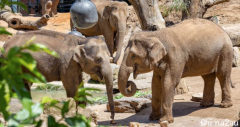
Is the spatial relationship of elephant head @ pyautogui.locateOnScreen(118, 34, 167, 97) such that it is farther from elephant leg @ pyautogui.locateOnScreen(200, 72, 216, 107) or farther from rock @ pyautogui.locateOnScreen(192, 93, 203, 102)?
rock @ pyautogui.locateOnScreen(192, 93, 203, 102)

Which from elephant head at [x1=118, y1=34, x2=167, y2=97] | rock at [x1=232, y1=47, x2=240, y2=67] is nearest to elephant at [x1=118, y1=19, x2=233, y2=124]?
elephant head at [x1=118, y1=34, x2=167, y2=97]

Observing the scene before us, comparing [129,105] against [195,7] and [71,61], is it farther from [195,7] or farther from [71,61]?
[195,7]

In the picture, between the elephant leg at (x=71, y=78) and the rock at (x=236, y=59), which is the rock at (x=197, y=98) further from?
the rock at (x=236, y=59)

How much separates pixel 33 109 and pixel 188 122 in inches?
184

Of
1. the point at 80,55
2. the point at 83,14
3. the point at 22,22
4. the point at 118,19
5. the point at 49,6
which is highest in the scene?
the point at 83,14

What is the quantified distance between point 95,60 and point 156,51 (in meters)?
0.91

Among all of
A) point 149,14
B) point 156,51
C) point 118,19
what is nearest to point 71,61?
point 156,51

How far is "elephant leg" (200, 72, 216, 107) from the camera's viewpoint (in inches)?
267

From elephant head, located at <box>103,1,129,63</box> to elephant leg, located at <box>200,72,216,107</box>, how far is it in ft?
16.5

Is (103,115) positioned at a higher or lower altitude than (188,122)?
lower

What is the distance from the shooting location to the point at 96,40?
5844mm

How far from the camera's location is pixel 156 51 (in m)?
5.65

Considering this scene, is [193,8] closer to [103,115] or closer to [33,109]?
[103,115]

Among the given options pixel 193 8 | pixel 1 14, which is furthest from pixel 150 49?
pixel 1 14
